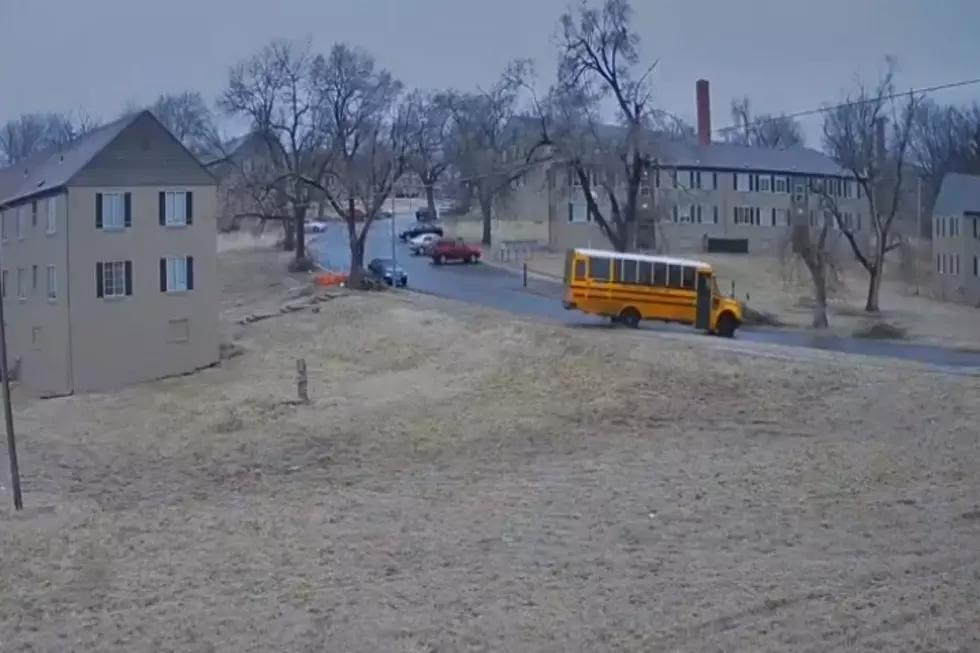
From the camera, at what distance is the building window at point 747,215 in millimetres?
87812

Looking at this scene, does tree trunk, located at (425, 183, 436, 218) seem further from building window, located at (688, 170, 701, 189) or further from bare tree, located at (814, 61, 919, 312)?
bare tree, located at (814, 61, 919, 312)

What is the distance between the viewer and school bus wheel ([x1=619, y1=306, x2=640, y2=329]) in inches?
1599

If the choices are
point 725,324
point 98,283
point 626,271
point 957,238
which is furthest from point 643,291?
point 957,238

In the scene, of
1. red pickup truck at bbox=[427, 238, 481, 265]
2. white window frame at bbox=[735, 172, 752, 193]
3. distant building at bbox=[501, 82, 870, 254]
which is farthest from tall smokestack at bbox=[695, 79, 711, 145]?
red pickup truck at bbox=[427, 238, 481, 265]

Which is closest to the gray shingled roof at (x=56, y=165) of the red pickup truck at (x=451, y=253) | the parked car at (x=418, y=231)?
the red pickup truck at (x=451, y=253)

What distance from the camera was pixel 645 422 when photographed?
2669 centimetres

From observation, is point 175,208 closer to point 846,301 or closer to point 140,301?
point 140,301

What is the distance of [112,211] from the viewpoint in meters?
41.4

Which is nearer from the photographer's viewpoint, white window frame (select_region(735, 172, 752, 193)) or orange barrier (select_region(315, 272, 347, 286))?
orange barrier (select_region(315, 272, 347, 286))

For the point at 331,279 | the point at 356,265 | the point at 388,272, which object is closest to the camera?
the point at 356,265

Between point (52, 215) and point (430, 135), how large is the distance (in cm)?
3687

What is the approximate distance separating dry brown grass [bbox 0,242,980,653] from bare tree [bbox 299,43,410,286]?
82.2ft

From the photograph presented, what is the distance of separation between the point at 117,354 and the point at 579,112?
27490mm

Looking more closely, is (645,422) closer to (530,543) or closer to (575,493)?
(575,493)
